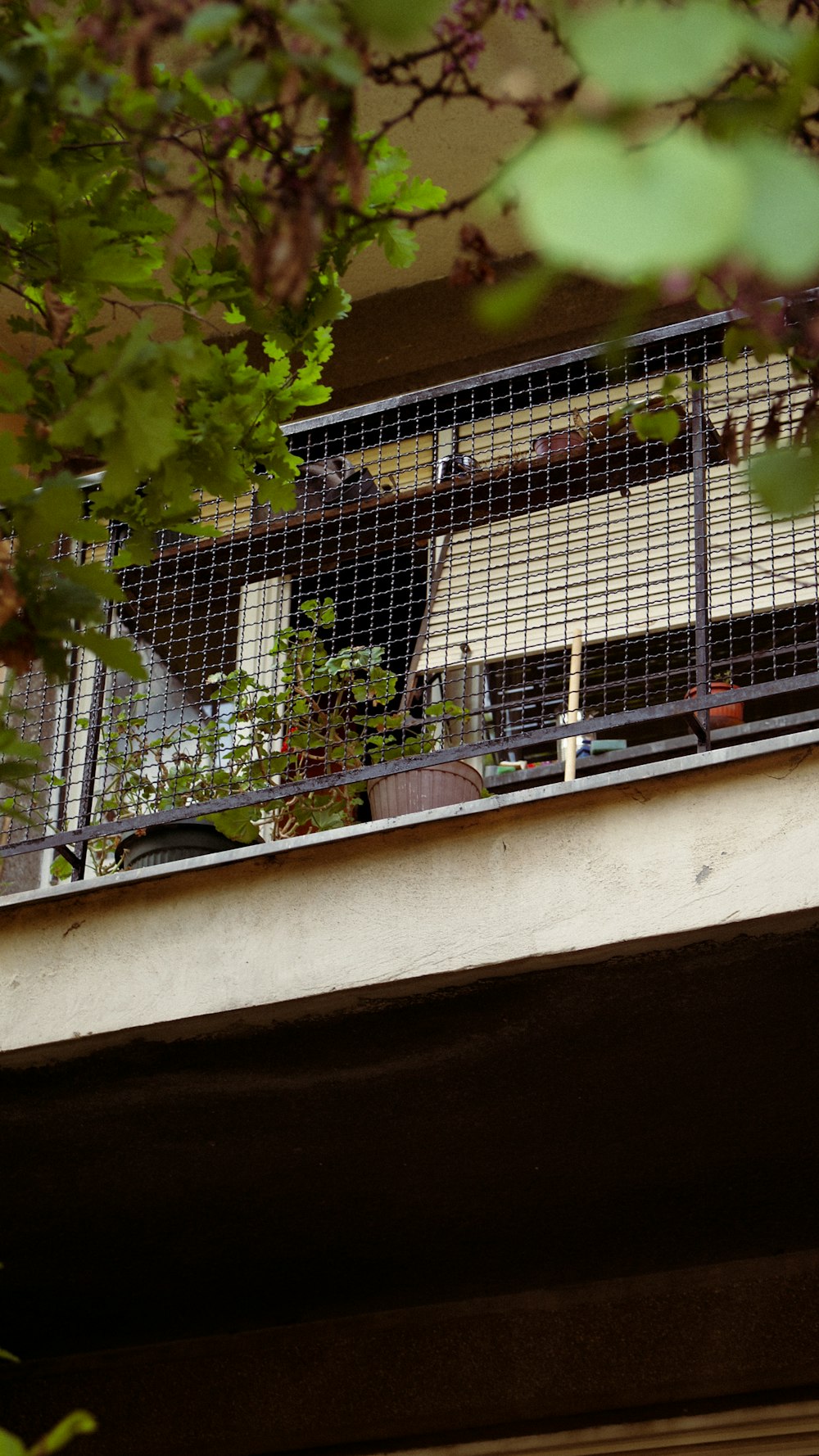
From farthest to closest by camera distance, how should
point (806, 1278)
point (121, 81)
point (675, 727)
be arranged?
Result: point (675, 727) < point (806, 1278) < point (121, 81)

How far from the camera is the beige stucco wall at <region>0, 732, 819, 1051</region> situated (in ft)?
11.3

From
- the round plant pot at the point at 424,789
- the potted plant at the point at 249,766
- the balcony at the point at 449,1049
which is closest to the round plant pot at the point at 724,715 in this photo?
the balcony at the point at 449,1049

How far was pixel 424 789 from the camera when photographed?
458 cm

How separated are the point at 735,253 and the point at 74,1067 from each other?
3574 millimetres

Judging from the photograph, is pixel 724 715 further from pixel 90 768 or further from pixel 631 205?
pixel 631 205

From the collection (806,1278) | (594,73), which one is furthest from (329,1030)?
(594,73)

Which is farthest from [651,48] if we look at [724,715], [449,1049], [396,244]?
[724,715]

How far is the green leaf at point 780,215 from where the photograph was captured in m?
0.77

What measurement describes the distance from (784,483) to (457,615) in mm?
4605

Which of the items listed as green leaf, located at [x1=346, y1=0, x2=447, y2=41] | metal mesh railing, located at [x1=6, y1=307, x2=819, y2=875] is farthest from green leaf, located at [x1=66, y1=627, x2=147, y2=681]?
metal mesh railing, located at [x1=6, y1=307, x2=819, y2=875]

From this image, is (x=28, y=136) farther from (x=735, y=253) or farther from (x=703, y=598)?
(x=703, y=598)

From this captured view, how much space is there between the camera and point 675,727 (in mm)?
6172

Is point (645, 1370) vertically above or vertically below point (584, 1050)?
below

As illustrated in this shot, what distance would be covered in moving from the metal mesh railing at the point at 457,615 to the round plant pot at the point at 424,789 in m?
0.13
